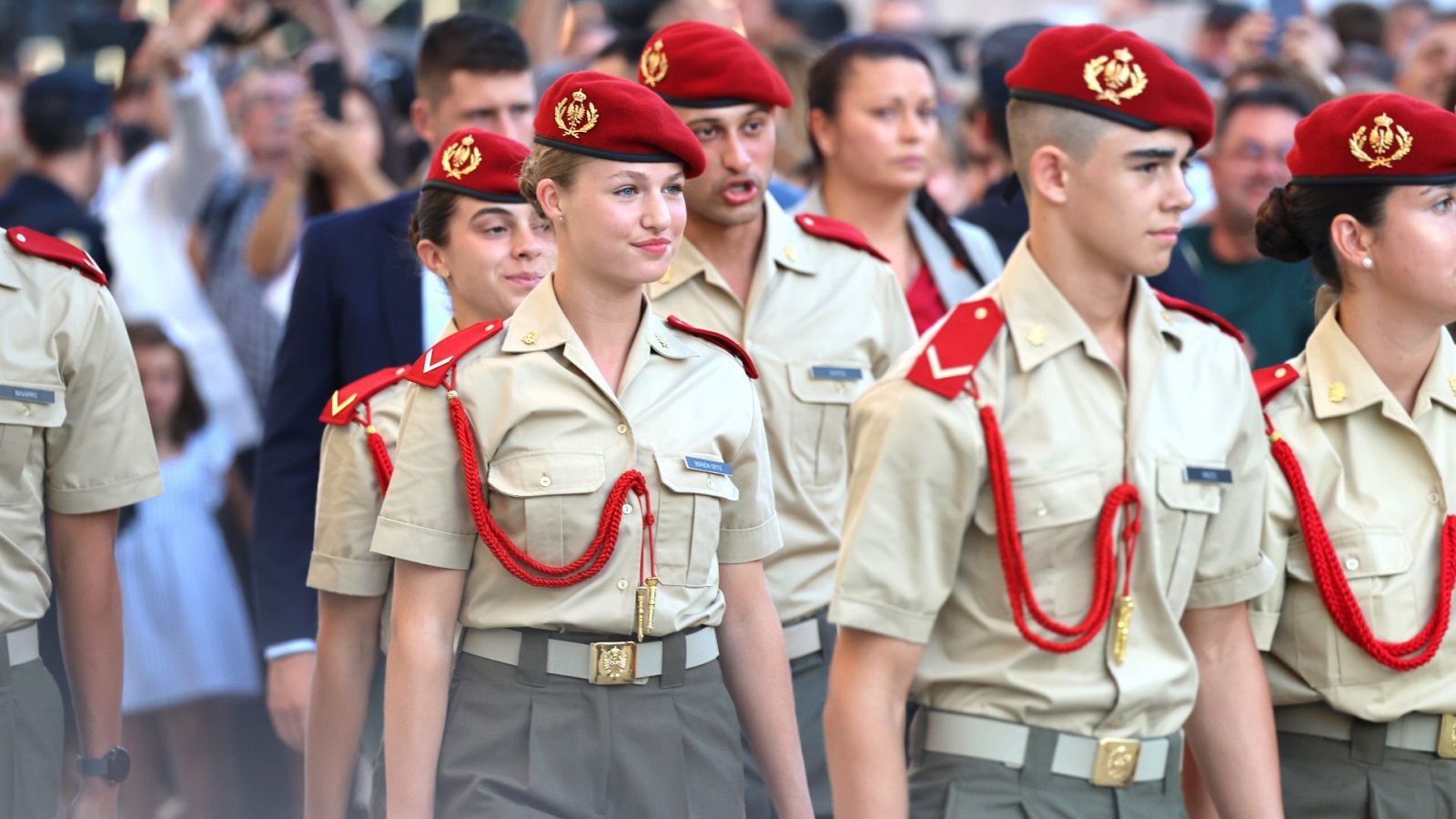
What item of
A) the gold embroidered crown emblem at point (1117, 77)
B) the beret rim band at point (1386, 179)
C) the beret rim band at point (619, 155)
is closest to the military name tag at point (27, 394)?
the beret rim band at point (619, 155)

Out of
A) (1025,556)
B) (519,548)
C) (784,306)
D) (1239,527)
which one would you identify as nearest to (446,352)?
(519,548)

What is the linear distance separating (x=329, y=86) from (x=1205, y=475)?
4936mm

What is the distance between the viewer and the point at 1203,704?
3.74m

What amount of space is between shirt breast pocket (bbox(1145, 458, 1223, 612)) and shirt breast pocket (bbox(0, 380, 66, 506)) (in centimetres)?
221

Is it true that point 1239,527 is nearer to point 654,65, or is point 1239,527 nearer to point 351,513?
point 351,513

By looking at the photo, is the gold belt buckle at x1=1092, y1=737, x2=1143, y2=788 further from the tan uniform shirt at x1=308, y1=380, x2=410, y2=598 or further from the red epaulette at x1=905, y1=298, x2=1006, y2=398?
the tan uniform shirt at x1=308, y1=380, x2=410, y2=598

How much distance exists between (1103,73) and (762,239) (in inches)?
68.9

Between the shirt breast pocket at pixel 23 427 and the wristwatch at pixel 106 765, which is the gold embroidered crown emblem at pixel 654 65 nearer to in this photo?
the shirt breast pocket at pixel 23 427

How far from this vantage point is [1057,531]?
3488 mm

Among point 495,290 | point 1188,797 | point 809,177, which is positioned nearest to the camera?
point 1188,797

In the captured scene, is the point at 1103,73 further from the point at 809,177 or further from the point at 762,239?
the point at 809,177

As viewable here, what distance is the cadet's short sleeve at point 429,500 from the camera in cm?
384

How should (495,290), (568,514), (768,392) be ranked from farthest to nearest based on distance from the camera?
(768,392)
(495,290)
(568,514)

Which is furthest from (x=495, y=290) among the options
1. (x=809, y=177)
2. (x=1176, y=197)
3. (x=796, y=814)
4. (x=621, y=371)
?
(x=809, y=177)
